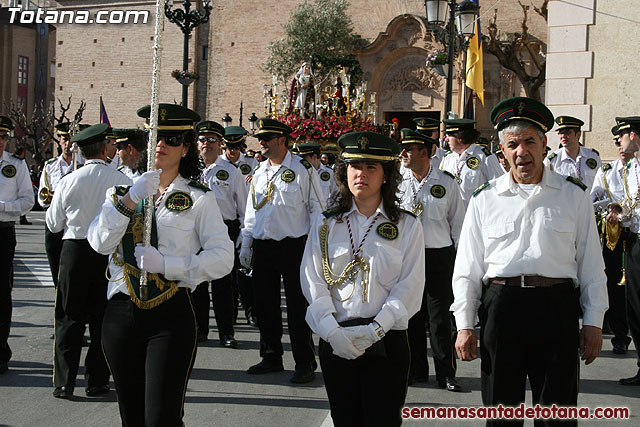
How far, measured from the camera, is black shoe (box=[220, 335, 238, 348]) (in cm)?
829

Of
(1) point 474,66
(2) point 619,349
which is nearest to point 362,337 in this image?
(2) point 619,349

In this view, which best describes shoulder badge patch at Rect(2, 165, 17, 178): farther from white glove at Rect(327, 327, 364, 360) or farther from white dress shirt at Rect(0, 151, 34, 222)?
white glove at Rect(327, 327, 364, 360)

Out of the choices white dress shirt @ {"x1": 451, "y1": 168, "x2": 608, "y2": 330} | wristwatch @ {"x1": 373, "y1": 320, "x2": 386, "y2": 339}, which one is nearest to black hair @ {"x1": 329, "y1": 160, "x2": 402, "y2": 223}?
white dress shirt @ {"x1": 451, "y1": 168, "x2": 608, "y2": 330}

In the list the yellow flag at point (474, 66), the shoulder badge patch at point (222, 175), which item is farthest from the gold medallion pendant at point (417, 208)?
the yellow flag at point (474, 66)

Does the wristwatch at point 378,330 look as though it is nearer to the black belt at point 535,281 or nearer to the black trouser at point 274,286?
the black belt at point 535,281

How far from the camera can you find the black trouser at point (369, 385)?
12.2 feet

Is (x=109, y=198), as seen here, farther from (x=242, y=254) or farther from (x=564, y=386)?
(x=242, y=254)

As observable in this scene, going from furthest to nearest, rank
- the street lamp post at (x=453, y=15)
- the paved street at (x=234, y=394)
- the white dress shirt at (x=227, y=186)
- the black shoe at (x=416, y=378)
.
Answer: the street lamp post at (x=453, y=15)
the white dress shirt at (x=227, y=186)
the black shoe at (x=416, y=378)
the paved street at (x=234, y=394)

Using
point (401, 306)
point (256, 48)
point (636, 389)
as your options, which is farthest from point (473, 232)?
point (256, 48)

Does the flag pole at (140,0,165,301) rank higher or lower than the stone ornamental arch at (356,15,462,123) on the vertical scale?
lower

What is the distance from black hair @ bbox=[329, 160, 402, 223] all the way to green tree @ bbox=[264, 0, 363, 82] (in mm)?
34823

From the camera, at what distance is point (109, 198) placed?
4.05 m

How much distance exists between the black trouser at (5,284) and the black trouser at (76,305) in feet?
3.77

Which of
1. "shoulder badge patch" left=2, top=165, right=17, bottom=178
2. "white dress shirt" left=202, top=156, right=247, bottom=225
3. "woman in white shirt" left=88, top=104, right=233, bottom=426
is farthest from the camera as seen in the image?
"white dress shirt" left=202, top=156, right=247, bottom=225
